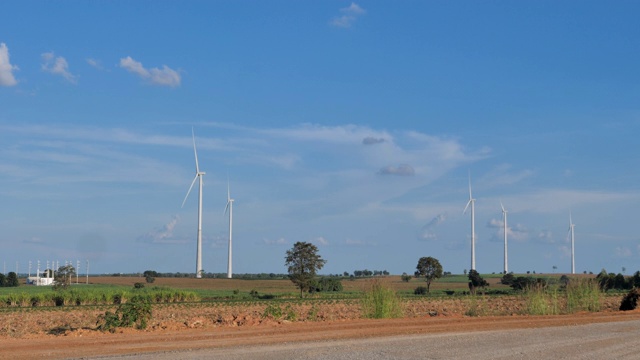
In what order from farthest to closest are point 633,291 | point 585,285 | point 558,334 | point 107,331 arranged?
point 633,291 < point 585,285 < point 107,331 < point 558,334

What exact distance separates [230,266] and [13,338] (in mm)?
92227

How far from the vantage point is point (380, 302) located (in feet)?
123

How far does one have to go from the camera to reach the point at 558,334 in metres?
28.0

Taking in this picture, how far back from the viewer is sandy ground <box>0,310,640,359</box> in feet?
76.6

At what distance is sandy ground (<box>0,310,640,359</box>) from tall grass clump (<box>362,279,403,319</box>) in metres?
2.01

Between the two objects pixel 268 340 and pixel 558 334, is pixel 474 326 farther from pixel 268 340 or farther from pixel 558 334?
pixel 268 340

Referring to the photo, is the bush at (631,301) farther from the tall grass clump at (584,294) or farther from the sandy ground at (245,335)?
the sandy ground at (245,335)

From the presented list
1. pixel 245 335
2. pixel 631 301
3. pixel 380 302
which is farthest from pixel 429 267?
pixel 245 335

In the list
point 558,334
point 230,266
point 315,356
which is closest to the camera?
point 315,356

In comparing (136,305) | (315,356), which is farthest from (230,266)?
(315,356)

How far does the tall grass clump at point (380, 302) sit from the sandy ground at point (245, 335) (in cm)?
201

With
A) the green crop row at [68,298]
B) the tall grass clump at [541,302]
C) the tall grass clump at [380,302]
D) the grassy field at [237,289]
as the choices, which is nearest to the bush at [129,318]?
the tall grass clump at [380,302]

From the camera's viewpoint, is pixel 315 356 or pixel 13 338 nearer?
pixel 315 356

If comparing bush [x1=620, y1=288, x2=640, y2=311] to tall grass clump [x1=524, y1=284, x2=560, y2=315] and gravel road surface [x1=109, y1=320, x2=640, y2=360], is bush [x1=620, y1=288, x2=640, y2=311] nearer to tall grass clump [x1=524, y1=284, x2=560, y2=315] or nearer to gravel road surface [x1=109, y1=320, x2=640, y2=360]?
tall grass clump [x1=524, y1=284, x2=560, y2=315]
